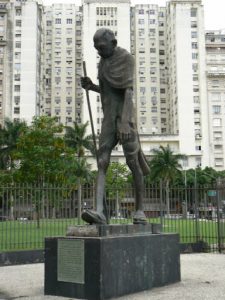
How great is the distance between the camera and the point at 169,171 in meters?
62.9

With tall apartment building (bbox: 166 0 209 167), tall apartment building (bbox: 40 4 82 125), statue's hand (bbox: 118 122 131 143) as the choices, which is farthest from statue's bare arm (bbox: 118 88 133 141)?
tall apartment building (bbox: 40 4 82 125)

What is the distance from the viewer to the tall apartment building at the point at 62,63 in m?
93.4

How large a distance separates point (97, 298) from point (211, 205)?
11.2 meters

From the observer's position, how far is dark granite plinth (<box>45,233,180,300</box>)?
244 inches

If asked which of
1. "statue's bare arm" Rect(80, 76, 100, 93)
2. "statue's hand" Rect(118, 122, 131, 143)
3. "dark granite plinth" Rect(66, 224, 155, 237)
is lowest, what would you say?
"dark granite plinth" Rect(66, 224, 155, 237)

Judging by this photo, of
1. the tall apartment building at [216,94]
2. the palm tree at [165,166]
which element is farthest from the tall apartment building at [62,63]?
the palm tree at [165,166]

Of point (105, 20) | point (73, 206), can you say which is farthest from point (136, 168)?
point (105, 20)

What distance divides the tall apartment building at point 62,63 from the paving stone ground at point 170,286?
8250 centimetres

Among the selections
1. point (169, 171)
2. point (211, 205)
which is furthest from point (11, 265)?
point (169, 171)

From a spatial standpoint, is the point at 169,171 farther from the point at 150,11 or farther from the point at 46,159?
the point at 150,11

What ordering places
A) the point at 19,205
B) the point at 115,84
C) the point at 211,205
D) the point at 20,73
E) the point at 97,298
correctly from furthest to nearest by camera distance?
the point at 20,73
the point at 211,205
the point at 19,205
the point at 115,84
the point at 97,298

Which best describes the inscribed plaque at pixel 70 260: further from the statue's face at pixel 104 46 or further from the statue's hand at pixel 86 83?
the statue's face at pixel 104 46

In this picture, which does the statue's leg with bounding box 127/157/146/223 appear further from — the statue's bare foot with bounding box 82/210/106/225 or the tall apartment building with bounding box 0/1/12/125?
the tall apartment building with bounding box 0/1/12/125

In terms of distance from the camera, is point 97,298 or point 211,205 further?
point 211,205
